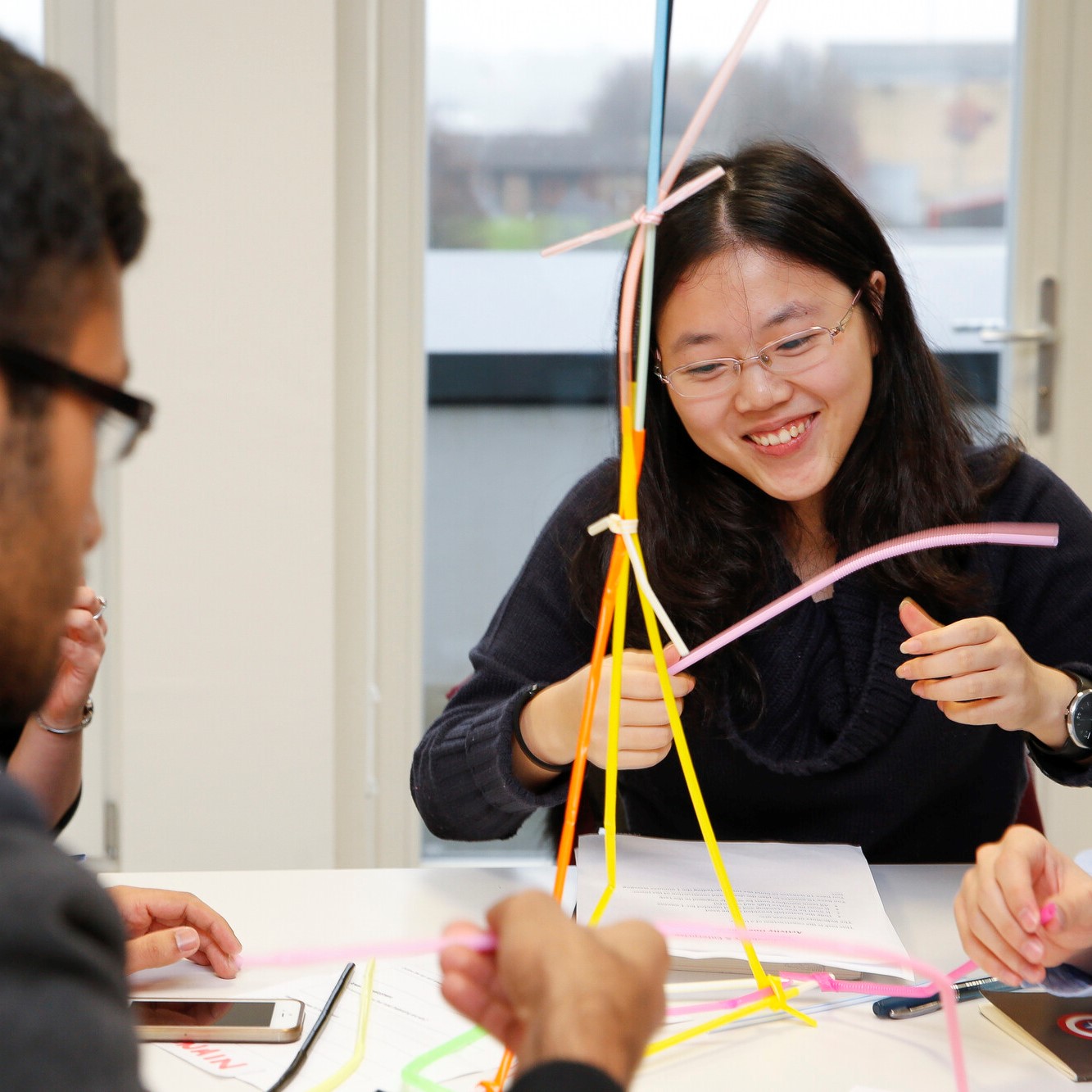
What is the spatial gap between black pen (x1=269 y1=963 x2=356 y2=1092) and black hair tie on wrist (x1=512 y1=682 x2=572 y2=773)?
12.2 inches

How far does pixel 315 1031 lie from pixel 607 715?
0.39 meters

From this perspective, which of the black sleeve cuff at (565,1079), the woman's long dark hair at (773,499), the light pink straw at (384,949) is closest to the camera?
the black sleeve cuff at (565,1079)

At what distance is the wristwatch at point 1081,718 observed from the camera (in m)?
1.27

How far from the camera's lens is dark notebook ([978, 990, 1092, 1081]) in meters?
0.93

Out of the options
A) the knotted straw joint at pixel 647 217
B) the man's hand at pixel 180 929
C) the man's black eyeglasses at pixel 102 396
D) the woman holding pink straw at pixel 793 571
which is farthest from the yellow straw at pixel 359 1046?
the knotted straw joint at pixel 647 217

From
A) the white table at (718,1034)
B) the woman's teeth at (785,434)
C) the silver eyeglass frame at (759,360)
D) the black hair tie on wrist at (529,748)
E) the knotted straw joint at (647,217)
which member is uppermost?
the knotted straw joint at (647,217)

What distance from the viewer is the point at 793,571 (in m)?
1.51

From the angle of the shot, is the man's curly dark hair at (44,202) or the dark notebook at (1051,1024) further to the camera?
the dark notebook at (1051,1024)

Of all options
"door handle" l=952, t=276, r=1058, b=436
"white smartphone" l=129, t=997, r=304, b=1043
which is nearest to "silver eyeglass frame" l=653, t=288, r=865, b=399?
"white smartphone" l=129, t=997, r=304, b=1043

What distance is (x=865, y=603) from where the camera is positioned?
4.80 ft

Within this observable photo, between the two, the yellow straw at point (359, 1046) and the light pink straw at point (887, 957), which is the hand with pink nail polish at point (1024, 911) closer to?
the light pink straw at point (887, 957)

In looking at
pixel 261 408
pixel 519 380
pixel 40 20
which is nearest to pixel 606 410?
pixel 519 380

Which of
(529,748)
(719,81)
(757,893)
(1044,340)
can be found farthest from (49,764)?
(1044,340)

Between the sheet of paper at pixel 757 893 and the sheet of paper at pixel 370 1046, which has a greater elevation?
the sheet of paper at pixel 757 893
